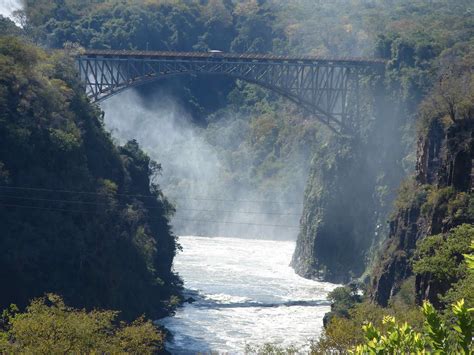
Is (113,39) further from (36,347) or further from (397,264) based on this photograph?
(36,347)

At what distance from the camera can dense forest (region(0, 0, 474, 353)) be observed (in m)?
67.1

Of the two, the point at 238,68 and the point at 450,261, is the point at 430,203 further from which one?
the point at 238,68

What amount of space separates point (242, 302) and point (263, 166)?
6156 cm

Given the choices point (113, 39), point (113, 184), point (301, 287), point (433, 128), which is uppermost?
point (113, 39)

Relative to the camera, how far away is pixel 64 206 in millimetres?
75938

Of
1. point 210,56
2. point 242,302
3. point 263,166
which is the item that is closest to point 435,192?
point 242,302

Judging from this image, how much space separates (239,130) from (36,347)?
118117 millimetres

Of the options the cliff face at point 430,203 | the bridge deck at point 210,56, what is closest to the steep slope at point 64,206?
the bridge deck at point 210,56

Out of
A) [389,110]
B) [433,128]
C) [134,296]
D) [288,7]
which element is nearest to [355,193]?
[389,110]

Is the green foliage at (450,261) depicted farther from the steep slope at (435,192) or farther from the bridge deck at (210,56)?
the bridge deck at (210,56)

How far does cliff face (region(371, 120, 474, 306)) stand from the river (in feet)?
21.6

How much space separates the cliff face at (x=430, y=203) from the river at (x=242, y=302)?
21.6 ft

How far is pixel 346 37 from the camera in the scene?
159 meters

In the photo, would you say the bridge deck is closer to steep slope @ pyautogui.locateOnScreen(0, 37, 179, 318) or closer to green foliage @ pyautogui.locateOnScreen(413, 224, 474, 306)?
steep slope @ pyautogui.locateOnScreen(0, 37, 179, 318)
